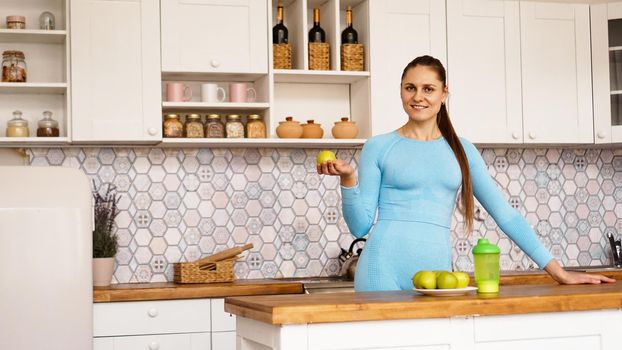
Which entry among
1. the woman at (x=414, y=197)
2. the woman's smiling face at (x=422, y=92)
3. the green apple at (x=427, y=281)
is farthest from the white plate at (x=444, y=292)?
the woman's smiling face at (x=422, y=92)

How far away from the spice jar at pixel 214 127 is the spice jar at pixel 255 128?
0.13 m

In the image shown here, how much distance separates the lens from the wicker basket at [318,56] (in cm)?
473

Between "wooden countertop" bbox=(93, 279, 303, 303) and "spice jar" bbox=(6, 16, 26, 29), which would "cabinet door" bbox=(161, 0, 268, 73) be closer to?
"spice jar" bbox=(6, 16, 26, 29)

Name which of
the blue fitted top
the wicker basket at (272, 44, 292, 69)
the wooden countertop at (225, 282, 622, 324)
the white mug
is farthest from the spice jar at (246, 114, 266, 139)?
the wooden countertop at (225, 282, 622, 324)

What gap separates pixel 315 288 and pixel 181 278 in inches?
24.3

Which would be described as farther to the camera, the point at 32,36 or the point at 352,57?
the point at 352,57

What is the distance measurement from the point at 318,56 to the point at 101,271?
1.44 meters

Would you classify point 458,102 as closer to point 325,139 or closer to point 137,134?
point 325,139

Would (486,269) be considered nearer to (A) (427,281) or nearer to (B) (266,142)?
(A) (427,281)

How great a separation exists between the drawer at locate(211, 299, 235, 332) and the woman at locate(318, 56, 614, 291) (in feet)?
4.03

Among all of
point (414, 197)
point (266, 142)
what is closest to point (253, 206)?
point (266, 142)

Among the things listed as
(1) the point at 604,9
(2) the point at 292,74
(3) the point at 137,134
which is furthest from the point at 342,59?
(1) the point at 604,9

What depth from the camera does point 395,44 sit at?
4.78m

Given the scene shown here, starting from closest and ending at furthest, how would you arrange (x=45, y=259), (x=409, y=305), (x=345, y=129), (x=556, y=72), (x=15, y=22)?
1. (x=409, y=305)
2. (x=45, y=259)
3. (x=15, y=22)
4. (x=345, y=129)
5. (x=556, y=72)
